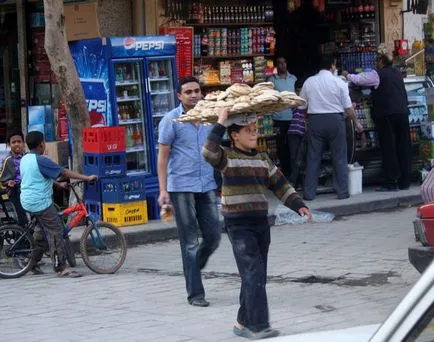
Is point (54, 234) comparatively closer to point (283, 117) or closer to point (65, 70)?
point (65, 70)

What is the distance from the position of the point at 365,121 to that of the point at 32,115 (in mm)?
5423

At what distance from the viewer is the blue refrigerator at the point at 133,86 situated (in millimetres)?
13430

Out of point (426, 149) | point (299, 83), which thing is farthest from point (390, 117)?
point (299, 83)

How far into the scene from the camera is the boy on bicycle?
33.6 feet

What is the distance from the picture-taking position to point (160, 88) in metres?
14.1

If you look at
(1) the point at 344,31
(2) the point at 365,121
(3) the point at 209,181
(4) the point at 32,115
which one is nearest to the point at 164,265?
(3) the point at 209,181

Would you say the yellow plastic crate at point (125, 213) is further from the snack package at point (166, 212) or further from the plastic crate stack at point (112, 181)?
the snack package at point (166, 212)

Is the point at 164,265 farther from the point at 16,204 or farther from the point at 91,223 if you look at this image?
the point at 16,204

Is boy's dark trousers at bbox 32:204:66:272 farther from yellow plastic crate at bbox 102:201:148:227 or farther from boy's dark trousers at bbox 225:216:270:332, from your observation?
boy's dark trousers at bbox 225:216:270:332

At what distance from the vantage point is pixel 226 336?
7.33 m

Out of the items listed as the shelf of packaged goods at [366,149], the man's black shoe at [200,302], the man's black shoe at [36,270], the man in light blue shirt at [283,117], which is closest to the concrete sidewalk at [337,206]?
the shelf of packaged goods at [366,149]

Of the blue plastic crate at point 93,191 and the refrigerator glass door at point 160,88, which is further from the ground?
the refrigerator glass door at point 160,88

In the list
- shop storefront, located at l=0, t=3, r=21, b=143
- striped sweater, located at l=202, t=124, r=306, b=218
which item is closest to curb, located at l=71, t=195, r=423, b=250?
striped sweater, located at l=202, t=124, r=306, b=218

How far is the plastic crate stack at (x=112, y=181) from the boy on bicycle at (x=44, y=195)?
2305 millimetres
